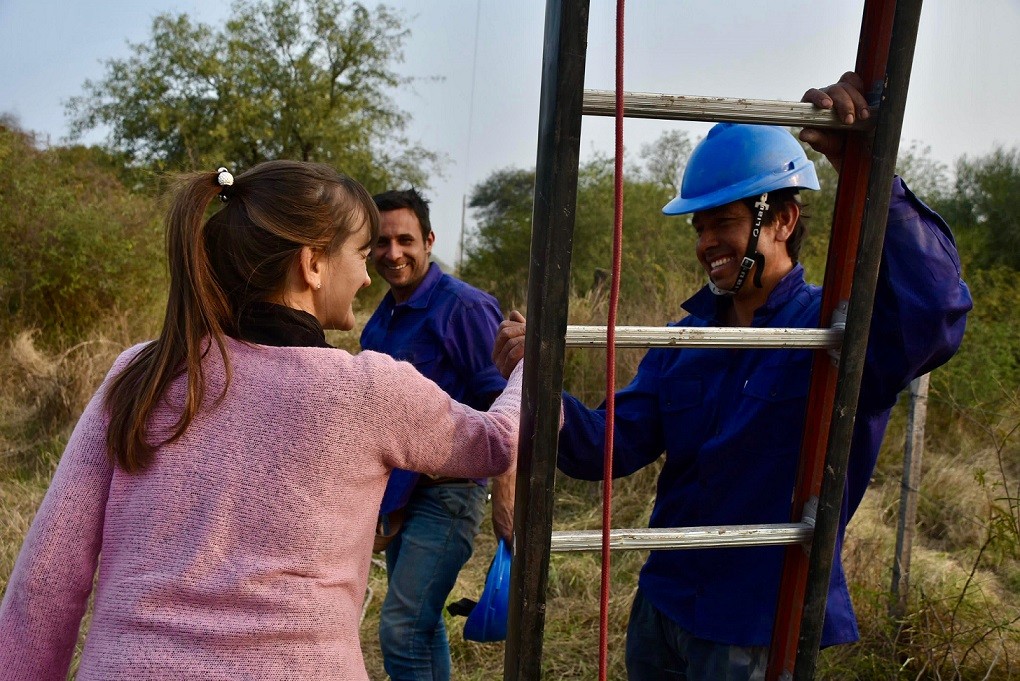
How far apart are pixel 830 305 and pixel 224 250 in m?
1.07

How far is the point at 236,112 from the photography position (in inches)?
794

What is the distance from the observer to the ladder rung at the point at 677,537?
1.38 m

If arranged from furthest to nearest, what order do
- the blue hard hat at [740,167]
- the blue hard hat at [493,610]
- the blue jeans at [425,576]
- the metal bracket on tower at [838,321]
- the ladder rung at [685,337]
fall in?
1. the blue jeans at [425,576]
2. the blue hard hat at [493,610]
3. the blue hard hat at [740,167]
4. the metal bracket on tower at [838,321]
5. the ladder rung at [685,337]

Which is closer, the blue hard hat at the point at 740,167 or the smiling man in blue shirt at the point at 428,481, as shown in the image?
the blue hard hat at the point at 740,167

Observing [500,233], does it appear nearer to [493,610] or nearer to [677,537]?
[493,610]

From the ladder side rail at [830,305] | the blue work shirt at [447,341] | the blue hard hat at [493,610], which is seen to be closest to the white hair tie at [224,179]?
the ladder side rail at [830,305]

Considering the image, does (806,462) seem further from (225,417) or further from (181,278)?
(181,278)

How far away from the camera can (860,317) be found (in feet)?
4.59

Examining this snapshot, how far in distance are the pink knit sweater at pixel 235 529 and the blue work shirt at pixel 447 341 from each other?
4.70 feet

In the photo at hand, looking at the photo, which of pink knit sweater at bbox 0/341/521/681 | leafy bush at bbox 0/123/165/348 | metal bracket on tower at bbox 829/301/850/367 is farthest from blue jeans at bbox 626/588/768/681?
leafy bush at bbox 0/123/165/348

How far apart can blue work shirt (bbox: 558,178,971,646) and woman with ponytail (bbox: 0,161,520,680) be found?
55cm

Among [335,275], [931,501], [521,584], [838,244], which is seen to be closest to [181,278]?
[335,275]

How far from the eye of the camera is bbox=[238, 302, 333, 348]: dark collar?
1.43m

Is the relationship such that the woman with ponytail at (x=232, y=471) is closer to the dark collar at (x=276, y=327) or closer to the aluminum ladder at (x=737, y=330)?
the dark collar at (x=276, y=327)
